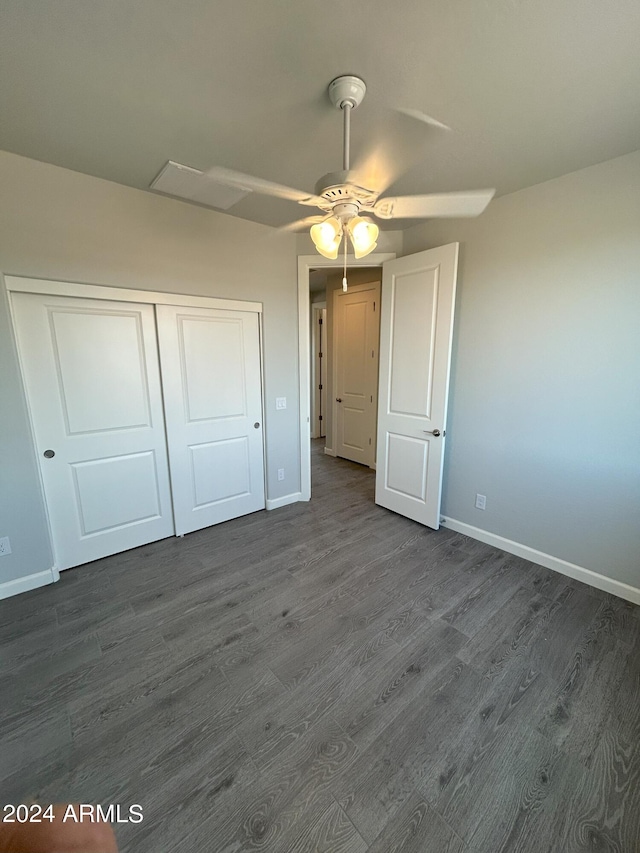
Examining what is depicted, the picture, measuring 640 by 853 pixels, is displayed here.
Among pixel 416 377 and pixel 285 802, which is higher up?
pixel 416 377

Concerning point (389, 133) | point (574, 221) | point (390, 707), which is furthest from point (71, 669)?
point (574, 221)

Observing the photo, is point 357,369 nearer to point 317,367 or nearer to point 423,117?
point 317,367

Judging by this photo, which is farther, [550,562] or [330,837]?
[550,562]

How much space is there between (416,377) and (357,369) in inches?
74.1

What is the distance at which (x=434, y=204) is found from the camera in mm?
1589

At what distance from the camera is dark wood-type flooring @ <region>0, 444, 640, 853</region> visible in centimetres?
111

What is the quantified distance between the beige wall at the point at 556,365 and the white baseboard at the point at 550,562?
4 cm

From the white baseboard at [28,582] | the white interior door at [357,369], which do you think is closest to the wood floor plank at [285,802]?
the white baseboard at [28,582]

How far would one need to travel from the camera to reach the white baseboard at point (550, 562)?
2.09 meters

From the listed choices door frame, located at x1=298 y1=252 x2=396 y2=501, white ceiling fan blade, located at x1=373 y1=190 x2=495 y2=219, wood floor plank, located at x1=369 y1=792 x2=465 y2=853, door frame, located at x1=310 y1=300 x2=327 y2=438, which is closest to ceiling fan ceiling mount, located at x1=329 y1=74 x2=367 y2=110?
white ceiling fan blade, located at x1=373 y1=190 x2=495 y2=219

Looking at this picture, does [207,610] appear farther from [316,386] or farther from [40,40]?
[316,386]

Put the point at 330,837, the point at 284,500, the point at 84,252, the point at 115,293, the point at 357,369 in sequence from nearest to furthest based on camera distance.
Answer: the point at 330,837 → the point at 84,252 → the point at 115,293 → the point at 284,500 → the point at 357,369

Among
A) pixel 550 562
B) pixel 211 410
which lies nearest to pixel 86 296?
pixel 211 410

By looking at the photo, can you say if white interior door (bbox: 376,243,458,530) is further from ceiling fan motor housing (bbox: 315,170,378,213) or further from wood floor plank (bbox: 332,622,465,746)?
ceiling fan motor housing (bbox: 315,170,378,213)
